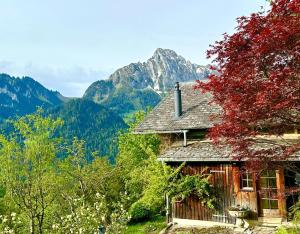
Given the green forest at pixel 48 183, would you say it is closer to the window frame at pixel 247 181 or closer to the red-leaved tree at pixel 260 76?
the window frame at pixel 247 181

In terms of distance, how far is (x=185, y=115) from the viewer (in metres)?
21.6

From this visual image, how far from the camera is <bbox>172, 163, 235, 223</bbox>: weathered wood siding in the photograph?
59.4 ft

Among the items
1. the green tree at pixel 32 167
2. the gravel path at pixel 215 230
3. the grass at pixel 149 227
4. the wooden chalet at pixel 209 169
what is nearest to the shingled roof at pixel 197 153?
the wooden chalet at pixel 209 169

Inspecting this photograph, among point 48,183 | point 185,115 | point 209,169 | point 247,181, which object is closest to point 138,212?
point 185,115

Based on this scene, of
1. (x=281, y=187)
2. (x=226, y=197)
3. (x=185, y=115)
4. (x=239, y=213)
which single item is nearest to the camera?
(x=281, y=187)

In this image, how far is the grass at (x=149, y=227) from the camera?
2055 cm

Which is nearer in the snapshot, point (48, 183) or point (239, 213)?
point (239, 213)

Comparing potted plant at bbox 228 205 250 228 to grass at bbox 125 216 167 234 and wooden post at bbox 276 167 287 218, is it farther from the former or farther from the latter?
grass at bbox 125 216 167 234

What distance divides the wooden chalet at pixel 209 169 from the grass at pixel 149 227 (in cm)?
145

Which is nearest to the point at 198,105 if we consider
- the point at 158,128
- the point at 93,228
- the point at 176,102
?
the point at 176,102

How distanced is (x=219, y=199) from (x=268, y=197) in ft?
7.57

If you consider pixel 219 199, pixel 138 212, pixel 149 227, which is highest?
pixel 219 199

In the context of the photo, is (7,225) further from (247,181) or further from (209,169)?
(247,181)

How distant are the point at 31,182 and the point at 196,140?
28.0ft
